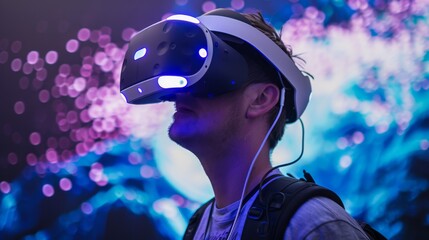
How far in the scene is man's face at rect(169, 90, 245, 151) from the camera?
2.39ft

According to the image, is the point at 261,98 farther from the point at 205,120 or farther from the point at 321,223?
the point at 321,223

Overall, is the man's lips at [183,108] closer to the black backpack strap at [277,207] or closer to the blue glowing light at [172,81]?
the blue glowing light at [172,81]

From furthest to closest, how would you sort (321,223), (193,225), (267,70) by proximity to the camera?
(193,225) → (267,70) → (321,223)

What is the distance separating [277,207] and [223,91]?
0.21 meters

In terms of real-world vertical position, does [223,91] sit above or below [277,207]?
above

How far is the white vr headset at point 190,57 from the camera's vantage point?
68 cm

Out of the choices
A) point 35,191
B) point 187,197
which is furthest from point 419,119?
point 35,191

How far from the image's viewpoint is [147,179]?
1.76 metres

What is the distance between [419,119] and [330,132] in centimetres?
29

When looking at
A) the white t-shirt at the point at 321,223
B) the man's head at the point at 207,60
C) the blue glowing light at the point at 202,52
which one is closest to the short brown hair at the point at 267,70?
the man's head at the point at 207,60

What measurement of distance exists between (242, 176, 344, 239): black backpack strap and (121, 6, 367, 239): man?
14 mm

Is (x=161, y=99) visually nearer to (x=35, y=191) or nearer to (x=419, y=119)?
(x=419, y=119)

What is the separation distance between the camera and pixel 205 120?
728mm

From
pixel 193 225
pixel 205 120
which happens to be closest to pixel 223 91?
pixel 205 120
